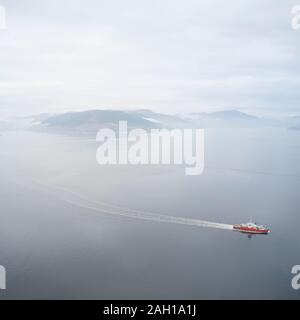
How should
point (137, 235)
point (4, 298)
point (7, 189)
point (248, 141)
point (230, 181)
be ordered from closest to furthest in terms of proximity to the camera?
point (4, 298), point (137, 235), point (7, 189), point (230, 181), point (248, 141)

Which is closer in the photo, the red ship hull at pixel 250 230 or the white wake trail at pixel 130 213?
the red ship hull at pixel 250 230

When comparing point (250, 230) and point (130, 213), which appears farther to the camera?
point (130, 213)

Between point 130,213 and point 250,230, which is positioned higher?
point 130,213

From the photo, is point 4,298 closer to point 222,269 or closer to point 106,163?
point 222,269

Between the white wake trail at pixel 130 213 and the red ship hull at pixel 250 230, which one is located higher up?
the white wake trail at pixel 130 213

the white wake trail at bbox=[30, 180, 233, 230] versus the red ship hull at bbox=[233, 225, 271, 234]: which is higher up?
the white wake trail at bbox=[30, 180, 233, 230]

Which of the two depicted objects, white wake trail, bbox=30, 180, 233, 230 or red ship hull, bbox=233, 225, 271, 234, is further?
white wake trail, bbox=30, 180, 233, 230
